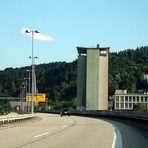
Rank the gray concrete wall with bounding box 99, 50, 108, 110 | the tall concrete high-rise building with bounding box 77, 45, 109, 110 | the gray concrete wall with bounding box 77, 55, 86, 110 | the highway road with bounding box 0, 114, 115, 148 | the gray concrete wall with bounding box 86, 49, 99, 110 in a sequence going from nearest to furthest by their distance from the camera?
1. the highway road with bounding box 0, 114, 115, 148
2. the gray concrete wall with bounding box 86, 49, 99, 110
3. the tall concrete high-rise building with bounding box 77, 45, 109, 110
4. the gray concrete wall with bounding box 99, 50, 108, 110
5. the gray concrete wall with bounding box 77, 55, 86, 110

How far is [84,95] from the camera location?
170375mm

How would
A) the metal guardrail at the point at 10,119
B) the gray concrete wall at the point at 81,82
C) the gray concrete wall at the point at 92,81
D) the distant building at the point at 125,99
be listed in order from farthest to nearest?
the distant building at the point at 125,99
the gray concrete wall at the point at 81,82
the gray concrete wall at the point at 92,81
the metal guardrail at the point at 10,119

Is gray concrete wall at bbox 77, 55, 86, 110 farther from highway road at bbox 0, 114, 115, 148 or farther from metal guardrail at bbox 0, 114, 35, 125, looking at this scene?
highway road at bbox 0, 114, 115, 148

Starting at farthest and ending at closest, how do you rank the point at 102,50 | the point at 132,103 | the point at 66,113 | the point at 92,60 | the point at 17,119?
1. the point at 132,103
2. the point at 102,50
3. the point at 92,60
4. the point at 66,113
5. the point at 17,119

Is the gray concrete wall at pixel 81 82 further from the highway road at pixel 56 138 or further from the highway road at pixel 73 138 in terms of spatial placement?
the highway road at pixel 56 138

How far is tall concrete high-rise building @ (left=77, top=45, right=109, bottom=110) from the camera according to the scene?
540 feet

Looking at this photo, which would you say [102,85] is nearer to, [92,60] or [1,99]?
[92,60]

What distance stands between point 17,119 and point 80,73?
119 meters

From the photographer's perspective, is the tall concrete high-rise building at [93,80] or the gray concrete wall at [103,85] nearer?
the tall concrete high-rise building at [93,80]

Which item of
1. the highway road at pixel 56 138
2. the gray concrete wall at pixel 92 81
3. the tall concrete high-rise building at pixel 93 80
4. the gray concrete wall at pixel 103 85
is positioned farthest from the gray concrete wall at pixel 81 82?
the highway road at pixel 56 138

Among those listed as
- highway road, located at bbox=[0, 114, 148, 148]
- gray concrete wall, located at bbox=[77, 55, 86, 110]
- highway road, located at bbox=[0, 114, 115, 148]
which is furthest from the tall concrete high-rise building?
highway road, located at bbox=[0, 114, 115, 148]

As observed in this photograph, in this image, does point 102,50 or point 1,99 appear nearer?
point 102,50

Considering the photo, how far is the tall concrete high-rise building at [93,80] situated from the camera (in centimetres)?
16462

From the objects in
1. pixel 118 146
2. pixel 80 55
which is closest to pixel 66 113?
pixel 118 146
